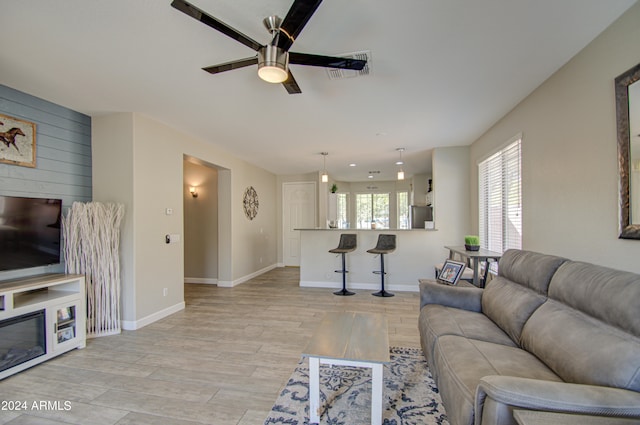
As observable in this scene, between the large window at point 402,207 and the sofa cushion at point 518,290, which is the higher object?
the large window at point 402,207

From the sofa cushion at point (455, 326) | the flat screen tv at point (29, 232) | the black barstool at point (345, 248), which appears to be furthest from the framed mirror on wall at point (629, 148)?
the flat screen tv at point (29, 232)

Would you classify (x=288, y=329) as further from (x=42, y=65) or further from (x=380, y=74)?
(x=42, y=65)

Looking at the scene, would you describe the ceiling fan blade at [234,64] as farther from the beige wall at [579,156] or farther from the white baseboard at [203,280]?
the white baseboard at [203,280]

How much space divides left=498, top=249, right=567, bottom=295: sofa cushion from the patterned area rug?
1.06m

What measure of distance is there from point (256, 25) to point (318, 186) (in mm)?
5705

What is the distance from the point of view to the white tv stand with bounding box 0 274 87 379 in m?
2.39

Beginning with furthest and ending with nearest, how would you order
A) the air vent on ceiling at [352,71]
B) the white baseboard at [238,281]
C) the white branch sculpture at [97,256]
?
the white baseboard at [238,281] < the white branch sculpture at [97,256] < the air vent on ceiling at [352,71]

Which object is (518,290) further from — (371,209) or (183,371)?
(371,209)

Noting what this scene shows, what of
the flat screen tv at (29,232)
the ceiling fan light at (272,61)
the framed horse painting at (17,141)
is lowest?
the flat screen tv at (29,232)

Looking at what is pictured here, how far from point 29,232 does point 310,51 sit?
316 cm

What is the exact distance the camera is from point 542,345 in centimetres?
165

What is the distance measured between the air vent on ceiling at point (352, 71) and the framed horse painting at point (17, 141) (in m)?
3.15

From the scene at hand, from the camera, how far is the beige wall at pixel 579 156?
192 cm

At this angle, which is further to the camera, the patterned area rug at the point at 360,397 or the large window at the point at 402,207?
the large window at the point at 402,207
